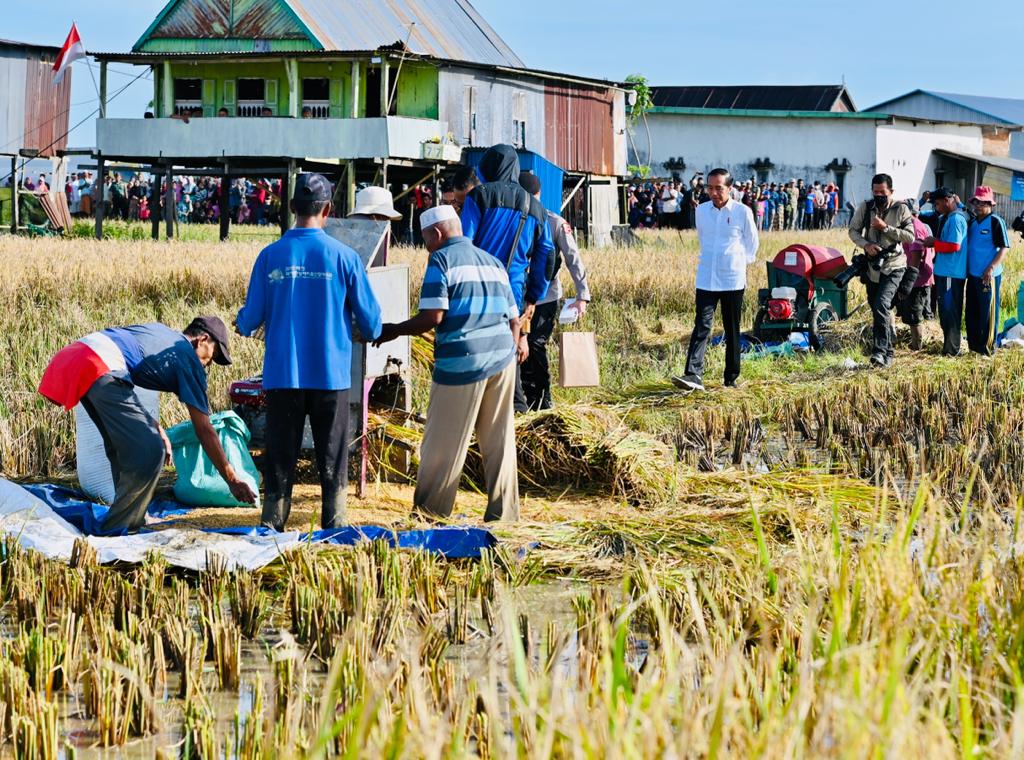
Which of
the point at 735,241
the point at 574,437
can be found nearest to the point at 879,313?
the point at 735,241

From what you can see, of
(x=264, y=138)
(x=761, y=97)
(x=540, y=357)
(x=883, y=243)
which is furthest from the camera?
(x=761, y=97)

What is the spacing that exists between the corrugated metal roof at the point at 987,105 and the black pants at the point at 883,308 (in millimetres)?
51390

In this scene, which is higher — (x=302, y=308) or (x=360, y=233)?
(x=360, y=233)

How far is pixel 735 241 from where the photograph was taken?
36.4 ft

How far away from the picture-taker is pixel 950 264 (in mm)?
13391

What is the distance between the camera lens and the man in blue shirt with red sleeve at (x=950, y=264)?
1330 cm

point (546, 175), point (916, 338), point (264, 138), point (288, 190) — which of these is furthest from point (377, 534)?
point (264, 138)

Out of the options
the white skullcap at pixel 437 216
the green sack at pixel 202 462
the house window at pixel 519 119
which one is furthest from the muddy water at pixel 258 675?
the house window at pixel 519 119

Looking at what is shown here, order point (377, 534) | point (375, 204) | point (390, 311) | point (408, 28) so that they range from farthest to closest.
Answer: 1. point (408, 28)
2. point (375, 204)
3. point (390, 311)
4. point (377, 534)

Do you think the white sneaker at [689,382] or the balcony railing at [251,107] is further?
the balcony railing at [251,107]

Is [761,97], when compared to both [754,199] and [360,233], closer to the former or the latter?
[754,199]

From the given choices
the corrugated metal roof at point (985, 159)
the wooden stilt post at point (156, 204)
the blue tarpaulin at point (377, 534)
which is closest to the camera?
the blue tarpaulin at point (377, 534)

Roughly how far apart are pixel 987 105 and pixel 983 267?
2253 inches

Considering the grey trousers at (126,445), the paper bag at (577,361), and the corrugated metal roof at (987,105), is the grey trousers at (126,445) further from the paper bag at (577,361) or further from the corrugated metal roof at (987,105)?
the corrugated metal roof at (987,105)
